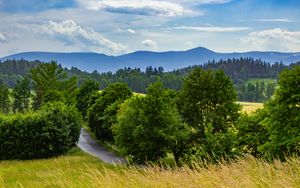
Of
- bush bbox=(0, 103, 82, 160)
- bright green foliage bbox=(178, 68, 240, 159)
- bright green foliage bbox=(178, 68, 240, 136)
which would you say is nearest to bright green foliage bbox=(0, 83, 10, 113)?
bush bbox=(0, 103, 82, 160)

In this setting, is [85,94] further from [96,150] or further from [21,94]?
[21,94]

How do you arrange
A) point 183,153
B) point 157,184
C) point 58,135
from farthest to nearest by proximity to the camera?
point 58,135 → point 183,153 → point 157,184

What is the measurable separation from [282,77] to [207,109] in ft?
51.7

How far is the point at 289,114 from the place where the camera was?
29.1 meters

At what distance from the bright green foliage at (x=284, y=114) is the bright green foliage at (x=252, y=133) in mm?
3413

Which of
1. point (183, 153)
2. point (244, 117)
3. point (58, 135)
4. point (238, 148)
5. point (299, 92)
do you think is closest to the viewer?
point (299, 92)

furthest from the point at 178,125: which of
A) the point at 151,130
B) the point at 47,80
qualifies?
the point at 47,80

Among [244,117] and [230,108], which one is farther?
[230,108]

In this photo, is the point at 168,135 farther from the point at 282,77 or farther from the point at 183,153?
the point at 282,77

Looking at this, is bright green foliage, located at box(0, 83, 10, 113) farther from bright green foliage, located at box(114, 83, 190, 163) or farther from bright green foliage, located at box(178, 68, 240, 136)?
bright green foliage, located at box(114, 83, 190, 163)

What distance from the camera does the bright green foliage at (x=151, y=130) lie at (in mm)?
39594

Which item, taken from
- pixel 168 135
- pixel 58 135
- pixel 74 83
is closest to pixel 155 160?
pixel 168 135

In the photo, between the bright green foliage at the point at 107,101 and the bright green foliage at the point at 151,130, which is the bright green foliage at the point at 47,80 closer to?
the bright green foliage at the point at 107,101

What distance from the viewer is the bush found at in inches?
2106
